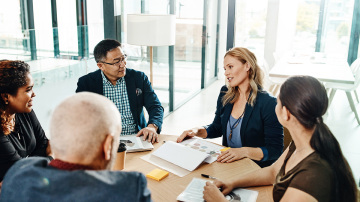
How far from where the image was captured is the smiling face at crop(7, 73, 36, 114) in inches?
77.0

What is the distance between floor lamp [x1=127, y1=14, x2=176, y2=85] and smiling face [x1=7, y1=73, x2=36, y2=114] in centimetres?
187

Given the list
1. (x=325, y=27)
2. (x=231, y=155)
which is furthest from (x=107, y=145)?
(x=325, y=27)

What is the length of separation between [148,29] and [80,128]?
2.90m

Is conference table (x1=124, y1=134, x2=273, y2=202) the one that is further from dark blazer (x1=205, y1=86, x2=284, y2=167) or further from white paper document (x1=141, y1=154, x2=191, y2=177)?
dark blazer (x1=205, y1=86, x2=284, y2=167)

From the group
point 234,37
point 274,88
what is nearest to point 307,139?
point 274,88

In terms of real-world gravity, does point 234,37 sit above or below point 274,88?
above

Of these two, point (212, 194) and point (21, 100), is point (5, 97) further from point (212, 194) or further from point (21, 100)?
point (212, 194)

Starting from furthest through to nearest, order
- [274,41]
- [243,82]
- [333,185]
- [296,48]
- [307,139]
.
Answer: [274,41] → [296,48] → [243,82] → [307,139] → [333,185]

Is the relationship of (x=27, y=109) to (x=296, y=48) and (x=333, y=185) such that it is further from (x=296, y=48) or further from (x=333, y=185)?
(x=296, y=48)

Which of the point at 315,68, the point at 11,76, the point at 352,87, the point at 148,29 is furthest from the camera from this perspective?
the point at 315,68

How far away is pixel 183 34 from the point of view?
6.12 m

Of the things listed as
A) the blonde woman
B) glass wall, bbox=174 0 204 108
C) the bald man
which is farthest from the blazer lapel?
glass wall, bbox=174 0 204 108

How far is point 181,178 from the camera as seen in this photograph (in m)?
1.82

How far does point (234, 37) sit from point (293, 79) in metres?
6.74
